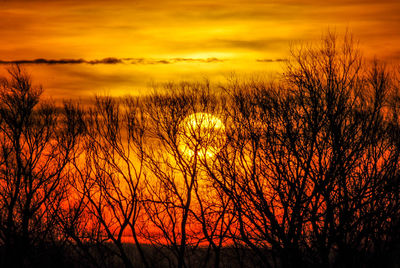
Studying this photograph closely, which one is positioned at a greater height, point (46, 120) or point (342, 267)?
point (46, 120)

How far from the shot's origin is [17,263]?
24.1m

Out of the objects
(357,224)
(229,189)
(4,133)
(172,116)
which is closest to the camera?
(357,224)

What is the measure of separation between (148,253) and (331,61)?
1508cm

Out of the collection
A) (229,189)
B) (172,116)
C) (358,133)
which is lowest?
(229,189)

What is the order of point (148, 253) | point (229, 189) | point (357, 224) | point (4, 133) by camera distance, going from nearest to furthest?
point (357, 224), point (229, 189), point (4, 133), point (148, 253)

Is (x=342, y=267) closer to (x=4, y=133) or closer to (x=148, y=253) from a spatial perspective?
(x=148, y=253)

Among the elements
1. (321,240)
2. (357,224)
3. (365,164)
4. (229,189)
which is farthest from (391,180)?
(229,189)

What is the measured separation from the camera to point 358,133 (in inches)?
722

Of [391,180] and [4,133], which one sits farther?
[4,133]

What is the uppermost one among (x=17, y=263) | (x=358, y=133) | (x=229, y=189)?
(x=358, y=133)

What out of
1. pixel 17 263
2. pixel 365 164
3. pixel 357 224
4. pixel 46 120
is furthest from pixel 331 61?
pixel 17 263

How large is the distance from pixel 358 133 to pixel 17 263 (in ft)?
54.4

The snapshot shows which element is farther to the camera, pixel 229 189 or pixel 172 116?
pixel 172 116

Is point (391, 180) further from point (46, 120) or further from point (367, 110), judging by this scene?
point (46, 120)
